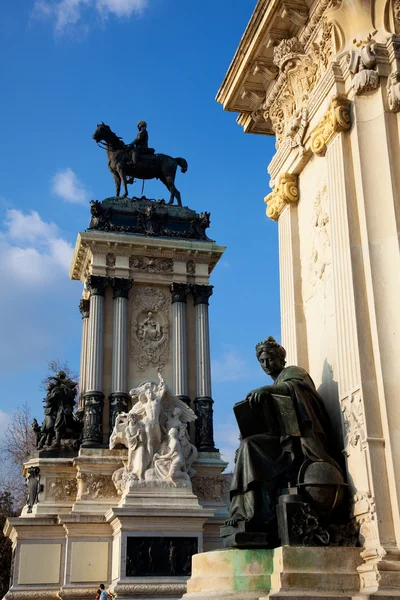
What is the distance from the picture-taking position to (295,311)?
9242 mm

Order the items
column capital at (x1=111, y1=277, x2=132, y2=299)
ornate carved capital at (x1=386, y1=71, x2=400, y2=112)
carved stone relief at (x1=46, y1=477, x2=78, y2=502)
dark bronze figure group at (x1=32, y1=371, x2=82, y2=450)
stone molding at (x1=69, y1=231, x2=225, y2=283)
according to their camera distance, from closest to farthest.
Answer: ornate carved capital at (x1=386, y1=71, x2=400, y2=112), carved stone relief at (x1=46, y1=477, x2=78, y2=502), dark bronze figure group at (x1=32, y1=371, x2=82, y2=450), column capital at (x1=111, y1=277, x2=132, y2=299), stone molding at (x1=69, y1=231, x2=225, y2=283)

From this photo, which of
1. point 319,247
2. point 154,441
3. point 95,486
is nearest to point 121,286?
point 154,441

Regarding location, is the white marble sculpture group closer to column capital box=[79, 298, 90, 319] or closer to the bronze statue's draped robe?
column capital box=[79, 298, 90, 319]

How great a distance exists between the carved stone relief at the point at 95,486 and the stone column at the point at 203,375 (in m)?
3.45

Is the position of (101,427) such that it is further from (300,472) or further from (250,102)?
(300,472)

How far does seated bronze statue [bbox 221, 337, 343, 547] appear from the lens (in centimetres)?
704

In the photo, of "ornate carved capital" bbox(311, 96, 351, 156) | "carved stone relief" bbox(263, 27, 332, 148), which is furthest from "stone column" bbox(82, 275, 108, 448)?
"ornate carved capital" bbox(311, 96, 351, 156)

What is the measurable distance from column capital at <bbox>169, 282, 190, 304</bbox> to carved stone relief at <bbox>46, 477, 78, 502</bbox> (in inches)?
303

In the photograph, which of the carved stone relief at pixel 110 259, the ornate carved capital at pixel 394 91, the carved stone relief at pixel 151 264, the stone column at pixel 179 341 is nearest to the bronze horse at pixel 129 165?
the carved stone relief at pixel 151 264

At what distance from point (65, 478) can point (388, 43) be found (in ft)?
69.1

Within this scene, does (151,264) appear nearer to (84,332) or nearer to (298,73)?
(84,332)

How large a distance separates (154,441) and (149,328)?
559 cm

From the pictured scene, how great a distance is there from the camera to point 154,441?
25.0 m

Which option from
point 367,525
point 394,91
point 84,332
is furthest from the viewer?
point 84,332
